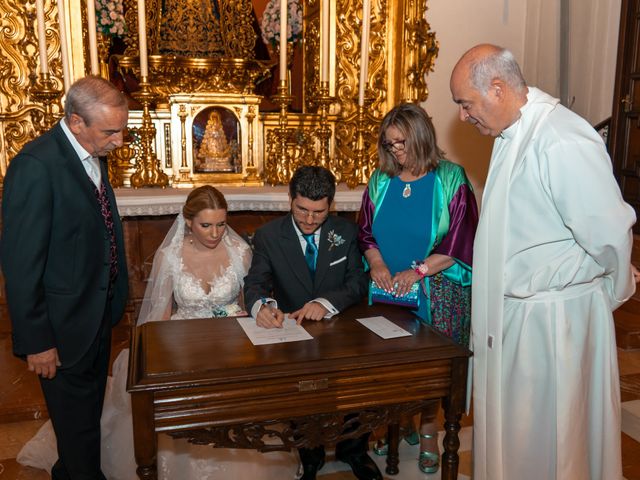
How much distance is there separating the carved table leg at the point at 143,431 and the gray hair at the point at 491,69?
157cm

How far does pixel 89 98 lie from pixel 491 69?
1.52m

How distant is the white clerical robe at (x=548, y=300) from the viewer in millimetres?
2064

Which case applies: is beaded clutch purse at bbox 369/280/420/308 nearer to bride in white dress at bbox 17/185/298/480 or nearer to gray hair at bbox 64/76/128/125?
bride in white dress at bbox 17/185/298/480

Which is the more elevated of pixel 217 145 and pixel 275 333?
pixel 217 145

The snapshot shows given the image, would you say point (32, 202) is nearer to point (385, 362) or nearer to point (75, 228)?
point (75, 228)

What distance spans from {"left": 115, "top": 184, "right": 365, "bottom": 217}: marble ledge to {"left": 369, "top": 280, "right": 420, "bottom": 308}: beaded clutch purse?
5.31 ft

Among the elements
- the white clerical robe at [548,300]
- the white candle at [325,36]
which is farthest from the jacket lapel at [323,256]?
the white candle at [325,36]

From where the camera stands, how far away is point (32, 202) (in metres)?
2.28

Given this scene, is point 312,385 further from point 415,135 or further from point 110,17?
point 110,17

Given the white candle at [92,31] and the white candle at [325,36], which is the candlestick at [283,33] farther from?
the white candle at [92,31]

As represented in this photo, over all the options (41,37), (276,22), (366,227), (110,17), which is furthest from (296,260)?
(110,17)

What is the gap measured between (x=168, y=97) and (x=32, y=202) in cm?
267

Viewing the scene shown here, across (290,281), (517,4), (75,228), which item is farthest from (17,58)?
(517,4)

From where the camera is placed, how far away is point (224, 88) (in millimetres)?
4910
